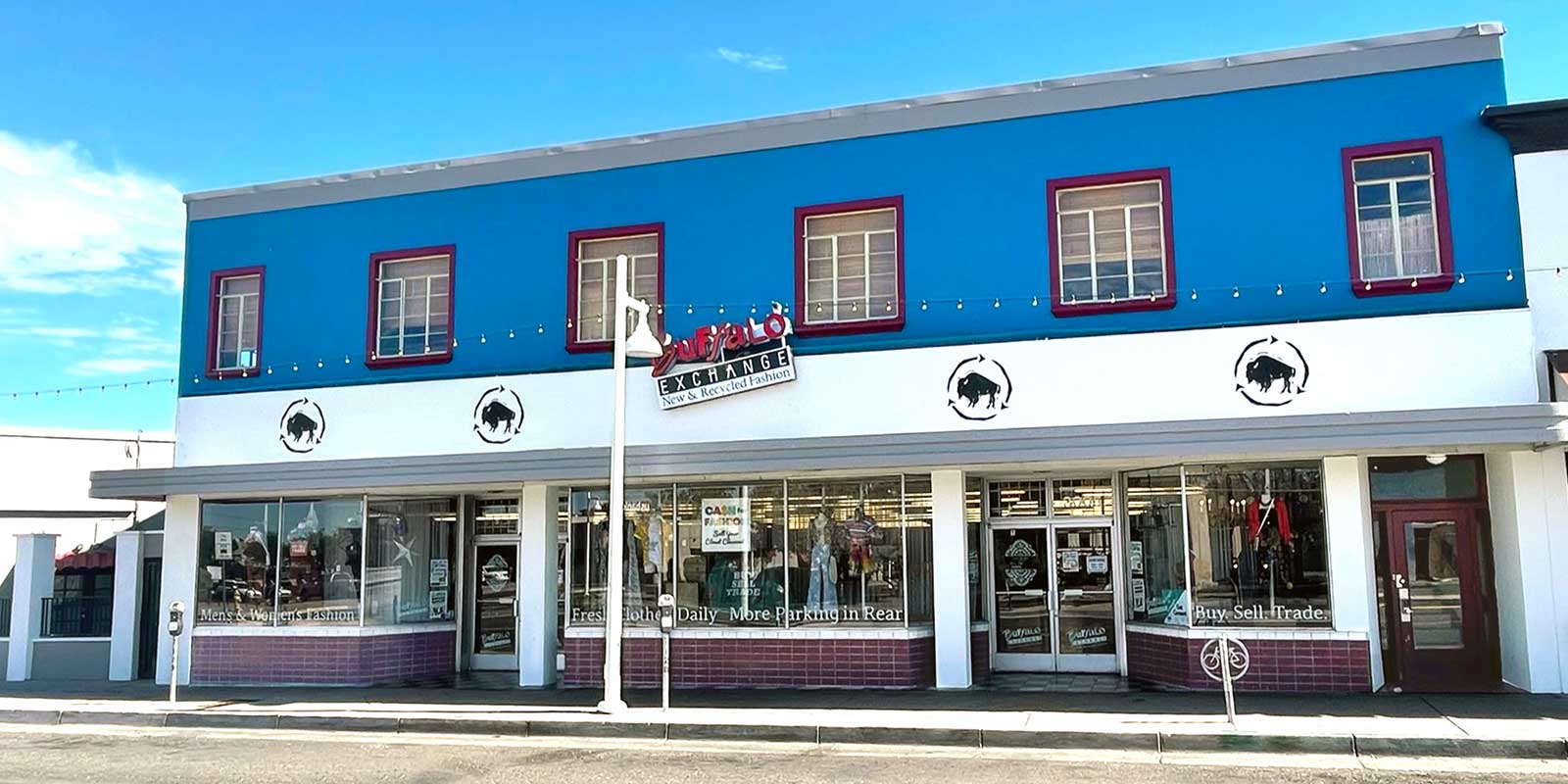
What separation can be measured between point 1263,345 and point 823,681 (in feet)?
20.9

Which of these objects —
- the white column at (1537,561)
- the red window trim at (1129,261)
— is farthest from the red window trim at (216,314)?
the white column at (1537,561)

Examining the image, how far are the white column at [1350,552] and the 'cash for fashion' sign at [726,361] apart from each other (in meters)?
6.24

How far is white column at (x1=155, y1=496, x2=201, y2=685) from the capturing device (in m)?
17.7

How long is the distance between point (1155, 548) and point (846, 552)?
369 cm

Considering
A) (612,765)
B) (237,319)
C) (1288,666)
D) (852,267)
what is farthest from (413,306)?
(1288,666)

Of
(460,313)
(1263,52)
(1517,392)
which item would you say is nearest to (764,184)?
(460,313)

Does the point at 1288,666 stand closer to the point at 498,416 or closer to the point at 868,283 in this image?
the point at 868,283

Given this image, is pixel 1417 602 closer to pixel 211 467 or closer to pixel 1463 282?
pixel 1463 282

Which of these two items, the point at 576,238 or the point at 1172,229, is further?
the point at 576,238

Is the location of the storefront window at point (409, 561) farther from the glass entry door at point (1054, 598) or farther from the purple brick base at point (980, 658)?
the glass entry door at point (1054, 598)

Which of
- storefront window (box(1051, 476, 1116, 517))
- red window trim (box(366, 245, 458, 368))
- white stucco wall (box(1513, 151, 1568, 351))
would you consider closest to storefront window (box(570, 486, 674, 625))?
red window trim (box(366, 245, 458, 368))

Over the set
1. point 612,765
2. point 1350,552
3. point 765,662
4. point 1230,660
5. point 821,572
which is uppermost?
point 1350,552

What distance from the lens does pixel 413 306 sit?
17703mm

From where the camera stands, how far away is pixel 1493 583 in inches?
549
